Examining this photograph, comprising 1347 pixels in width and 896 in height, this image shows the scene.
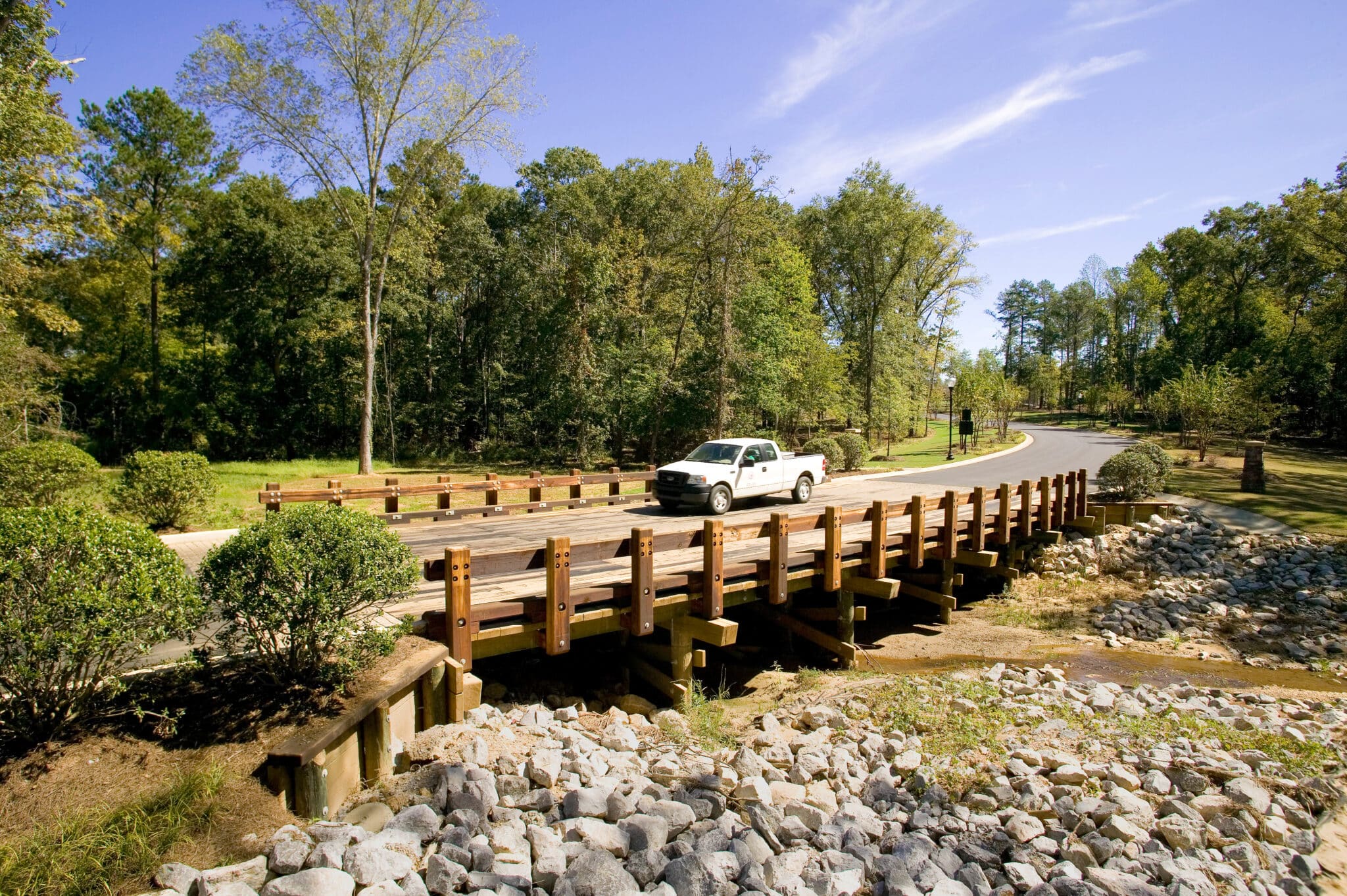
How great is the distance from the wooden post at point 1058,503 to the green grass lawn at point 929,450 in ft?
40.9

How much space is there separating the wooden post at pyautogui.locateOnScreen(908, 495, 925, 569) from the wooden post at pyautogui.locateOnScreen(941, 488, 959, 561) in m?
0.85

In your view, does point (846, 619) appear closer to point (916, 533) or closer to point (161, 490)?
point (916, 533)

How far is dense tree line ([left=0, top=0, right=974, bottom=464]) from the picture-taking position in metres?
28.3

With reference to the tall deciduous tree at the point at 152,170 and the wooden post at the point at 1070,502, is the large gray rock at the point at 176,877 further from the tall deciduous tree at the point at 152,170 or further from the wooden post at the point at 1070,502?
the tall deciduous tree at the point at 152,170

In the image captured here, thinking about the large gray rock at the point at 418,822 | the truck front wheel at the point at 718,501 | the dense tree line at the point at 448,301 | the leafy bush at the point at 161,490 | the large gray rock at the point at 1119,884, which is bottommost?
the large gray rock at the point at 1119,884

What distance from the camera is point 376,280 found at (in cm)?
3612

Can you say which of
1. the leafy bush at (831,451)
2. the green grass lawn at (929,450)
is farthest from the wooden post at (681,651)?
the green grass lawn at (929,450)

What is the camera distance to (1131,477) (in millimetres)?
18859

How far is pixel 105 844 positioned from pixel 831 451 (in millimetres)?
25816

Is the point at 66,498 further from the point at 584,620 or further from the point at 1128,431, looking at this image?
the point at 1128,431

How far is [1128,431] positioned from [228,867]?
61267mm

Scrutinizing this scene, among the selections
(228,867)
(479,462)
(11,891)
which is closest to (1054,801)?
(228,867)

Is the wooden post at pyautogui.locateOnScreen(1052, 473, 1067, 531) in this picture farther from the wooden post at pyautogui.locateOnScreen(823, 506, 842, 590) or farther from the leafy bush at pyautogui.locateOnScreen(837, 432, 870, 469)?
the leafy bush at pyautogui.locateOnScreen(837, 432, 870, 469)

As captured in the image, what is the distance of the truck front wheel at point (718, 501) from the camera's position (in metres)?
14.9
